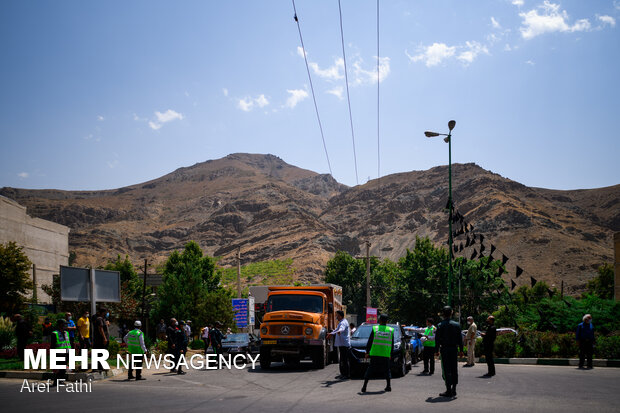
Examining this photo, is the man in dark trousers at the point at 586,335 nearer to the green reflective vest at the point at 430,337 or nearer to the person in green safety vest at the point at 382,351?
the green reflective vest at the point at 430,337

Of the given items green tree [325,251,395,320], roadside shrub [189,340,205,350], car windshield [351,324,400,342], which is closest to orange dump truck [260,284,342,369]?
car windshield [351,324,400,342]

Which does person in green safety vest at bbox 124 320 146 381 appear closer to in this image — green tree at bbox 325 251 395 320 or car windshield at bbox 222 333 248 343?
car windshield at bbox 222 333 248 343

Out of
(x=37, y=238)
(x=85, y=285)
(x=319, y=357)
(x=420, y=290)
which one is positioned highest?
(x=37, y=238)

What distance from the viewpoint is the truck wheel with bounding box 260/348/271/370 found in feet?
62.5

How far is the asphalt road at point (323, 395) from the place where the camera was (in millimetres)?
9930

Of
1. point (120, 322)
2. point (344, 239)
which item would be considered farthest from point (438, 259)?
point (344, 239)

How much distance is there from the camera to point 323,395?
11.8 meters

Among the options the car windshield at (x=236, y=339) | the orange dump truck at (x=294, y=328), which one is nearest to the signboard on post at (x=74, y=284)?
the orange dump truck at (x=294, y=328)

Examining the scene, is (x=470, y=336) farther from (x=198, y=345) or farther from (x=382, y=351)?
(x=198, y=345)

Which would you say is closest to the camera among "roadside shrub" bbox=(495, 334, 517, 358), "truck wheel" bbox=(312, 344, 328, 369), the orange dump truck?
the orange dump truck

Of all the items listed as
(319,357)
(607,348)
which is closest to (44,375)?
(319,357)

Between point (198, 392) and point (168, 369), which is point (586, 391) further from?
point (168, 369)

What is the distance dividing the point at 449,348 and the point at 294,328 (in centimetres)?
789

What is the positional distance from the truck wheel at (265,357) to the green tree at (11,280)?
1218 inches
